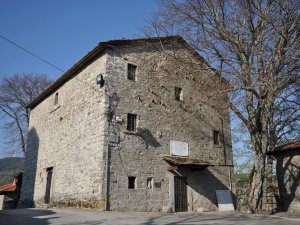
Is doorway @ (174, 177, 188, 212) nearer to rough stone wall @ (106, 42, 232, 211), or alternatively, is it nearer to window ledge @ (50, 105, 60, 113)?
rough stone wall @ (106, 42, 232, 211)

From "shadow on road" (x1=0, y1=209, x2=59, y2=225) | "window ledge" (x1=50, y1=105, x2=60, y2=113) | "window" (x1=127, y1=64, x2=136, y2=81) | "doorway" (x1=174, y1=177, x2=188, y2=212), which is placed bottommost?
"shadow on road" (x1=0, y1=209, x2=59, y2=225)

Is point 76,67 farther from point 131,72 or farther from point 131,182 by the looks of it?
point 131,182

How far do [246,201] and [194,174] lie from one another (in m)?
2.77

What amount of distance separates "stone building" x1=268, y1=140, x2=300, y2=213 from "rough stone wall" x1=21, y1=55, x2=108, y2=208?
8.38 m

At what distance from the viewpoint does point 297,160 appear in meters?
13.3

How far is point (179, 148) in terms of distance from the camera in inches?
560

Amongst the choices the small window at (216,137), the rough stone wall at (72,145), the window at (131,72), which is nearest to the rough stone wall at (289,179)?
the small window at (216,137)

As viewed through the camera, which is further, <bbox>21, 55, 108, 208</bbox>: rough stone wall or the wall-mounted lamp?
the wall-mounted lamp

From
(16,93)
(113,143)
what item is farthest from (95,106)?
(16,93)

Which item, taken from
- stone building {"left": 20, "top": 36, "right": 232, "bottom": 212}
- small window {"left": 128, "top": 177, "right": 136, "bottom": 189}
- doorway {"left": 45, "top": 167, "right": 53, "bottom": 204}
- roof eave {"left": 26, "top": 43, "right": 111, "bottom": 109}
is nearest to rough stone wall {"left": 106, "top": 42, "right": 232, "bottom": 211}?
stone building {"left": 20, "top": 36, "right": 232, "bottom": 212}

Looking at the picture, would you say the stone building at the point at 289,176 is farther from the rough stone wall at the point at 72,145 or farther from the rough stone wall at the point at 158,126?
the rough stone wall at the point at 72,145

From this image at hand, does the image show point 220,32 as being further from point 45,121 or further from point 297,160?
point 45,121

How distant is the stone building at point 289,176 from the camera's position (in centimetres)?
1309

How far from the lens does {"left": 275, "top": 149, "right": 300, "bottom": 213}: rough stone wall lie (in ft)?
42.9
